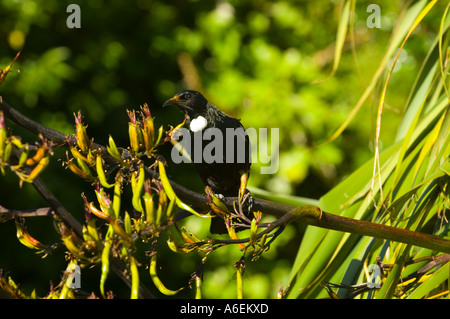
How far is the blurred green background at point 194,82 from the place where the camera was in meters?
3.58

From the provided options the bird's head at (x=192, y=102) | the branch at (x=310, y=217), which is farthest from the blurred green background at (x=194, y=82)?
the branch at (x=310, y=217)

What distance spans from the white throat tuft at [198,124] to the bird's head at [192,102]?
23 mm

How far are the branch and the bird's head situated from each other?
3.21ft

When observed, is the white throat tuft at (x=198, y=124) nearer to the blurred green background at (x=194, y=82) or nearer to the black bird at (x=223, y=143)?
the black bird at (x=223, y=143)

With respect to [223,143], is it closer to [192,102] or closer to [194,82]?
[192,102]

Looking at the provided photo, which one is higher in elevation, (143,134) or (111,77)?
(111,77)

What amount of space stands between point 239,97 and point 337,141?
2.39 ft

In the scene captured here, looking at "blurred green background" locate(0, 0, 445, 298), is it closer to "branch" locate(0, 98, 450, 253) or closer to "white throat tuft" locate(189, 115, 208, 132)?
"white throat tuft" locate(189, 115, 208, 132)

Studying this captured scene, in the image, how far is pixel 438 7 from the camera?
156 inches

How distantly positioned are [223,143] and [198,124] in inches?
4.2

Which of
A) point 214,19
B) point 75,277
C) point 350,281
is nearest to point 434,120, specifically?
point 350,281

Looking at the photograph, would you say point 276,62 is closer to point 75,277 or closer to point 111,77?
point 111,77

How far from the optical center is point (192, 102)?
212 cm

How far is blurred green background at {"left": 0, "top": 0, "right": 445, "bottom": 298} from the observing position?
141 inches
